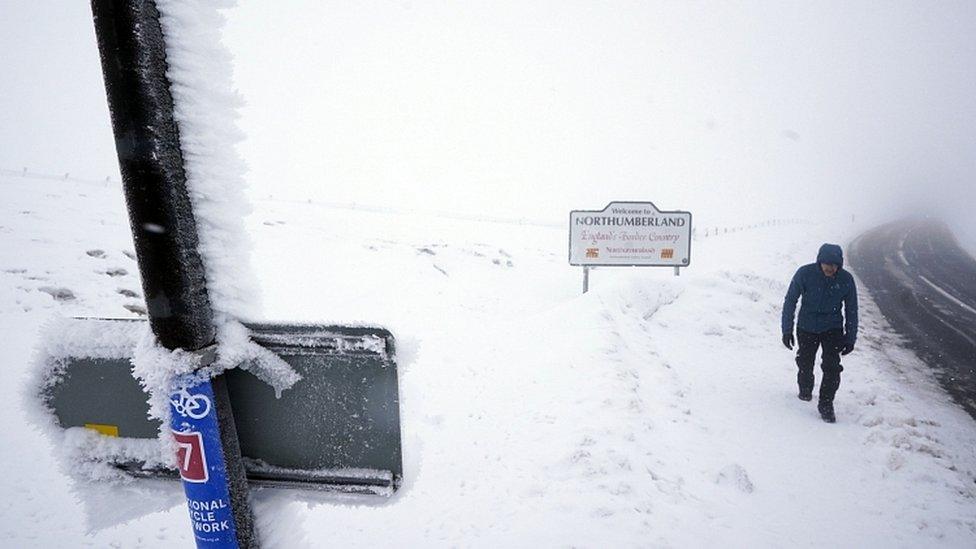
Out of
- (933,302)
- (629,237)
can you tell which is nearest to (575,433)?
(629,237)

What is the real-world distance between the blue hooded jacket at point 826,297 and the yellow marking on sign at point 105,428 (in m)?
6.68

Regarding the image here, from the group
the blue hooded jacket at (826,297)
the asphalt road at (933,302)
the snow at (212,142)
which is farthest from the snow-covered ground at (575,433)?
the blue hooded jacket at (826,297)

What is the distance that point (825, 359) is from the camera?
18.1 feet

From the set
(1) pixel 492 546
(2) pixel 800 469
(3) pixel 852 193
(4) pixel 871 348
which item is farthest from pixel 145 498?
(3) pixel 852 193

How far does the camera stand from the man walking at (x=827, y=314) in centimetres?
537

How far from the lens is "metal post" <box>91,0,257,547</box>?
3.17 feet

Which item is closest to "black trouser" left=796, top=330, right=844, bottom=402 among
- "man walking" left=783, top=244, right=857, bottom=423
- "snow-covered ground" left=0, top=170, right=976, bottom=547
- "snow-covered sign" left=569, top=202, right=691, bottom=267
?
"man walking" left=783, top=244, right=857, bottom=423

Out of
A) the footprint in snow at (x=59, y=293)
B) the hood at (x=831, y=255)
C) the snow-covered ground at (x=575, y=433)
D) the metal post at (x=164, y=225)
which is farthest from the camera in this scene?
the footprint in snow at (x=59, y=293)

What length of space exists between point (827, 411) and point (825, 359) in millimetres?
645

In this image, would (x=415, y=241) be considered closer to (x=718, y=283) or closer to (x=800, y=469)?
(x=718, y=283)

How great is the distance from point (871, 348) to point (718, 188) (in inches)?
7804

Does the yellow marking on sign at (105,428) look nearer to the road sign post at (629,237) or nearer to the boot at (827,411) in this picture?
the boot at (827,411)

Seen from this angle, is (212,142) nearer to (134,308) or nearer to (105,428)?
(105,428)

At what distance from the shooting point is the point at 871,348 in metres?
7.85
